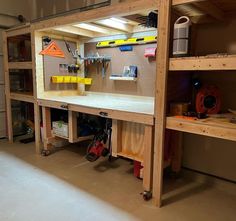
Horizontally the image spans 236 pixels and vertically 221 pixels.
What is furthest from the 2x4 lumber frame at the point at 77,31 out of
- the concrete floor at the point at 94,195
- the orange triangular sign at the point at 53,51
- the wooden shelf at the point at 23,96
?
the concrete floor at the point at 94,195

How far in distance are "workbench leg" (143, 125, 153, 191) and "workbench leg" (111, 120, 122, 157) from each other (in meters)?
0.40

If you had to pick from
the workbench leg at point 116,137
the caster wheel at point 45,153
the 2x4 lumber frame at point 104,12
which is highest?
the 2x4 lumber frame at point 104,12

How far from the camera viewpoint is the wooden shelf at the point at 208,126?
60.6 inches

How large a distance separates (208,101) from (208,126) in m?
0.51

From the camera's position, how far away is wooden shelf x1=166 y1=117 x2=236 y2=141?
5.05 feet

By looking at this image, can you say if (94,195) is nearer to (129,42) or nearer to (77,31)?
(129,42)

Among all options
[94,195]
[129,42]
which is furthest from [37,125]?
[129,42]

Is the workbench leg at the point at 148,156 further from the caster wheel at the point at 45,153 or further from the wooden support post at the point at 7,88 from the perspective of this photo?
the wooden support post at the point at 7,88

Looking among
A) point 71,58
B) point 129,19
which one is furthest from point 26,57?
point 129,19

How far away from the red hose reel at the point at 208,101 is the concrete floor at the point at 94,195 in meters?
0.83

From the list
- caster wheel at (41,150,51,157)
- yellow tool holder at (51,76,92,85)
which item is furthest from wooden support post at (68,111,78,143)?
yellow tool holder at (51,76,92,85)

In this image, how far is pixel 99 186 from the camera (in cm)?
231

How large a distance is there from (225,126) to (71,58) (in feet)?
8.66

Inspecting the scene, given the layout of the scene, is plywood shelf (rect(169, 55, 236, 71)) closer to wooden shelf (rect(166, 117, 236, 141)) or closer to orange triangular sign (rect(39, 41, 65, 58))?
wooden shelf (rect(166, 117, 236, 141))
